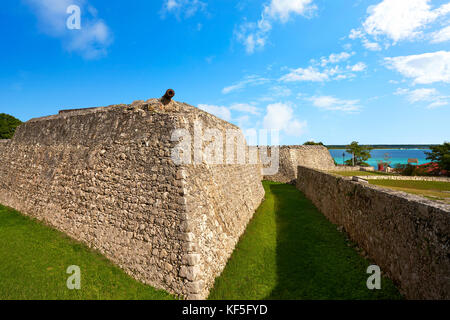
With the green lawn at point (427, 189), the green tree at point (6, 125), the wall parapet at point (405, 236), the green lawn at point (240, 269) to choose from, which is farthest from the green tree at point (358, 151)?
the green tree at point (6, 125)

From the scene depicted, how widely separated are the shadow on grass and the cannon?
22.3ft

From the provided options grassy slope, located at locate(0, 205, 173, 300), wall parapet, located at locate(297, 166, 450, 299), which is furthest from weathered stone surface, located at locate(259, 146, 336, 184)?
grassy slope, located at locate(0, 205, 173, 300)

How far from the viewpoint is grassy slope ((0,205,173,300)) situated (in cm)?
591

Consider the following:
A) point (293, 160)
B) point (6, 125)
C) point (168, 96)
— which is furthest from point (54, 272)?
point (6, 125)

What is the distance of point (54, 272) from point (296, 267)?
303 inches

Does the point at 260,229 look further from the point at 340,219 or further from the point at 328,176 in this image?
the point at 328,176

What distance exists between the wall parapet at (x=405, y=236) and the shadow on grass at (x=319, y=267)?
0.57 metres

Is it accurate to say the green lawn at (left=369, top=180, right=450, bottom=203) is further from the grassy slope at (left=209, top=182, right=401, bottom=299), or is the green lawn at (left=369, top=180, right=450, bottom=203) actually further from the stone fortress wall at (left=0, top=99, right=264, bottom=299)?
the stone fortress wall at (left=0, top=99, right=264, bottom=299)

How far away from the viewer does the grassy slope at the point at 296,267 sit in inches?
244

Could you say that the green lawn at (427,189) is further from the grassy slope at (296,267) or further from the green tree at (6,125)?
the green tree at (6,125)

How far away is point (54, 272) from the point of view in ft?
22.2

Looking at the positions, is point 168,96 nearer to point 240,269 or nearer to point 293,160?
point 240,269
